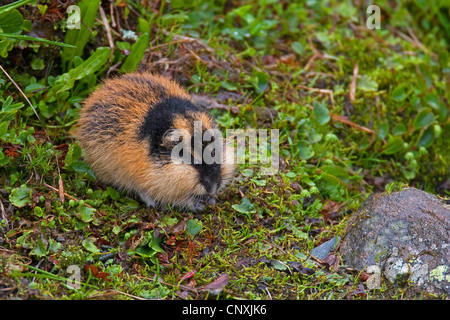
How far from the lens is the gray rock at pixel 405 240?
5.29 meters

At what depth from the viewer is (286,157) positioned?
23.2ft

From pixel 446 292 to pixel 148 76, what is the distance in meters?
4.28

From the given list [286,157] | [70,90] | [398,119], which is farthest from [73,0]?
[398,119]

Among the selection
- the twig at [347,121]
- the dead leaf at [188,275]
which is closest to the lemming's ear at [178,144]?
the dead leaf at [188,275]

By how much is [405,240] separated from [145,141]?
3.15 metres

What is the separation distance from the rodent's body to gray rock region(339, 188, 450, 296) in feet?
5.67

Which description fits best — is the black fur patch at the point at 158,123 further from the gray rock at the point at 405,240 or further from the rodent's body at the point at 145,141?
the gray rock at the point at 405,240

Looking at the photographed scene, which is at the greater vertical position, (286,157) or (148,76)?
(148,76)

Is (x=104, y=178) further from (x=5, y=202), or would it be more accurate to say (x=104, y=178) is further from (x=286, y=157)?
(x=286, y=157)

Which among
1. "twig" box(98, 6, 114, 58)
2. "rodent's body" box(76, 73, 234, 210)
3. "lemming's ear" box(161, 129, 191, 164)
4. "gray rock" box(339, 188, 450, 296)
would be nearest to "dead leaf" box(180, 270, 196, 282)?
"rodent's body" box(76, 73, 234, 210)

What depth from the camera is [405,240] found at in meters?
5.57

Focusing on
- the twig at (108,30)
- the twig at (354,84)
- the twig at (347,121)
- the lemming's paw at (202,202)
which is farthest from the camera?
the twig at (354,84)

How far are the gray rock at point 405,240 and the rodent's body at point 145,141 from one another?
1.73 m
